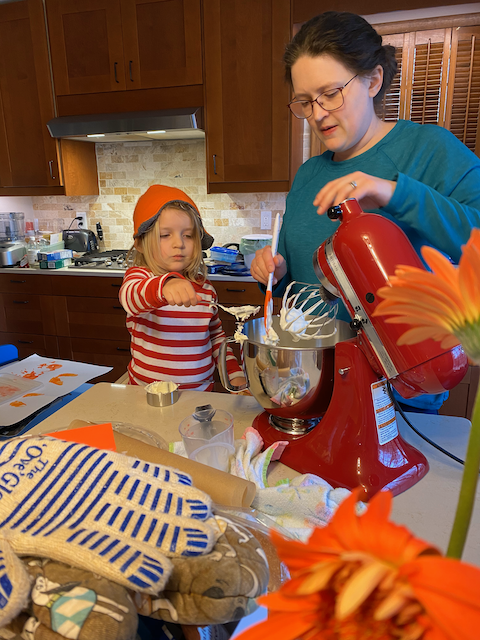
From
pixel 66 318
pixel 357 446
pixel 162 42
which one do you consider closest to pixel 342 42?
pixel 357 446

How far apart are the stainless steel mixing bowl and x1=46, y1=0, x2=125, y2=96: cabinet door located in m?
2.58

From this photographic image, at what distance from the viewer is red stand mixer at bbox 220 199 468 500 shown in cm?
62

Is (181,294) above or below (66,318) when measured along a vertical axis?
above

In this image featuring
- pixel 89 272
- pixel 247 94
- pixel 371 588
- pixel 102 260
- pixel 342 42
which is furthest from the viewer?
pixel 102 260

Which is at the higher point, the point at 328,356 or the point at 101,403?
the point at 328,356

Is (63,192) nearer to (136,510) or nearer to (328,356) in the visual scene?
(328,356)

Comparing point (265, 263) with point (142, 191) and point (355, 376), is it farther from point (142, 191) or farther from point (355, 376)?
point (142, 191)

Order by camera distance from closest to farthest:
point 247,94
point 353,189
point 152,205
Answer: point 353,189, point 152,205, point 247,94

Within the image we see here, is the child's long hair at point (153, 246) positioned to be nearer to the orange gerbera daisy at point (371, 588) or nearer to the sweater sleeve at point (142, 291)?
the sweater sleeve at point (142, 291)

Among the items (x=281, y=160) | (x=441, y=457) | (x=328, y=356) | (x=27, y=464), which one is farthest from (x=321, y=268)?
(x=281, y=160)

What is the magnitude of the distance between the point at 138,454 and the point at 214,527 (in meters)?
0.26

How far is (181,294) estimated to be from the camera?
1.03 metres

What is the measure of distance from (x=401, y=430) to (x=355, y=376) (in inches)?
10.1

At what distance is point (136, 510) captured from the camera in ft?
1.27
